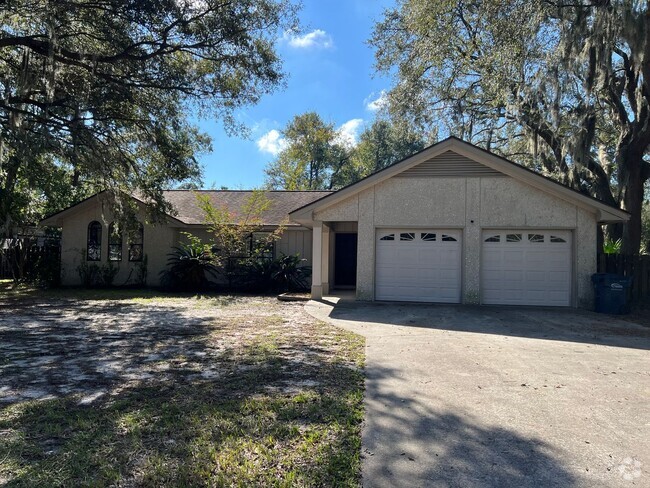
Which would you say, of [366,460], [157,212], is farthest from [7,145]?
[366,460]

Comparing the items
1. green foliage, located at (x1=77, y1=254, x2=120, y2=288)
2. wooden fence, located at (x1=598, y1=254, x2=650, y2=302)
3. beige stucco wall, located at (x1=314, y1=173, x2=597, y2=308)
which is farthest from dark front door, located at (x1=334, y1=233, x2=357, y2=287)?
green foliage, located at (x1=77, y1=254, x2=120, y2=288)

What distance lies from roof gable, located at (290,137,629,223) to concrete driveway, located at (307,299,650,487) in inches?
160

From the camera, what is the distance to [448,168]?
11914mm

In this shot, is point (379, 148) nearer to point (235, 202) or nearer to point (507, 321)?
point (235, 202)

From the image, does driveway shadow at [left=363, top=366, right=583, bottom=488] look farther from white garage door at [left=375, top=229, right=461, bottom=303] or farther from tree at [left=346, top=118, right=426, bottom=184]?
tree at [left=346, top=118, right=426, bottom=184]

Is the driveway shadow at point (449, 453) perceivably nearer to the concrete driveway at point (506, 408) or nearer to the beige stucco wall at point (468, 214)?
the concrete driveway at point (506, 408)

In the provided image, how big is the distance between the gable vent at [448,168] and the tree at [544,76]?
291cm

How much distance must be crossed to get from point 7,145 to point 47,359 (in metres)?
7.67

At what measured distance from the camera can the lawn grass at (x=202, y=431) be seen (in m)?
2.90

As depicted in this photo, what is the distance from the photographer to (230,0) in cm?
1015

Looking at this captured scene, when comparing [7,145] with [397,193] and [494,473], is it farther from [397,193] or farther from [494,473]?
[494,473]

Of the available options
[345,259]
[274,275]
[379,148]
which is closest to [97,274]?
[274,275]

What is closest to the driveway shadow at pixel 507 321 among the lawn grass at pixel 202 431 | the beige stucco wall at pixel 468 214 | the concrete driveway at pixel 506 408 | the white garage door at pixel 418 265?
the concrete driveway at pixel 506 408

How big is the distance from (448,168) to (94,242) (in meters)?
13.8
